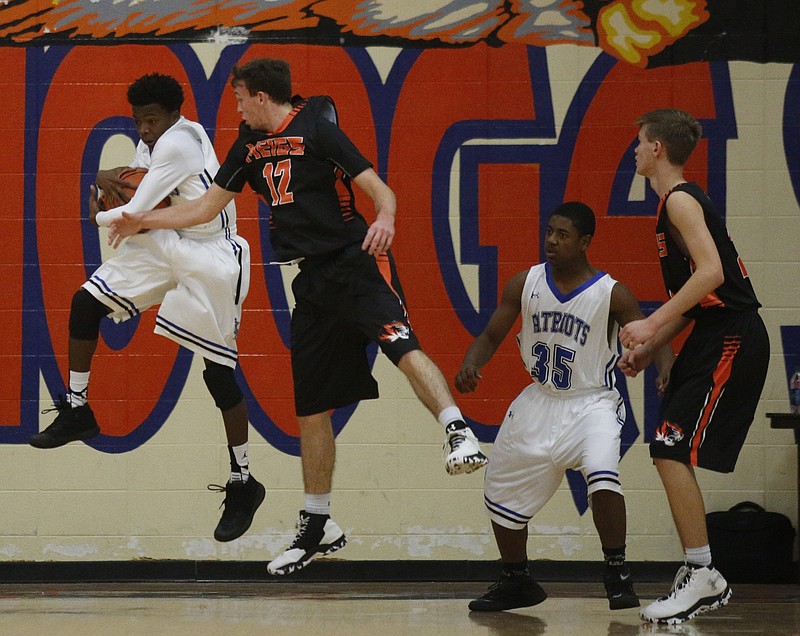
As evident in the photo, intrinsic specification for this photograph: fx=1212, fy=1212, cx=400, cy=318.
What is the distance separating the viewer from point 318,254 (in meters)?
5.20

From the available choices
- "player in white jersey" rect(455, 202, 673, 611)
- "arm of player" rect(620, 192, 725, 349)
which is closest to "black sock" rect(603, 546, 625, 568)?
"player in white jersey" rect(455, 202, 673, 611)

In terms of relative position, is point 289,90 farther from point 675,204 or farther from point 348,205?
point 675,204

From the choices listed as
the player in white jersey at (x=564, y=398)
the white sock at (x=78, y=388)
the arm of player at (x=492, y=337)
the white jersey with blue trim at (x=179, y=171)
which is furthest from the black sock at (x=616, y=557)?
the white sock at (x=78, y=388)

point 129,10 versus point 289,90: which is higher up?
point 129,10

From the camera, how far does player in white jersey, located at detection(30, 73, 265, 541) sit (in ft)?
18.1

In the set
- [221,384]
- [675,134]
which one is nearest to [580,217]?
[675,134]

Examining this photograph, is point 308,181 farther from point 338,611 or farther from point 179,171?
point 338,611

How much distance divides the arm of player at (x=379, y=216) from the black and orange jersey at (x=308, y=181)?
126mm

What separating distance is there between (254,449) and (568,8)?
323 centimetres

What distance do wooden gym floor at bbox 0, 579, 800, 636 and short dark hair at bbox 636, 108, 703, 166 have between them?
2097 mm

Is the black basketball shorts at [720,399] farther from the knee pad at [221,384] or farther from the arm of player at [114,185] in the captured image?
the arm of player at [114,185]

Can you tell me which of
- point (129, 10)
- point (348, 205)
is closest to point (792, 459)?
point (348, 205)

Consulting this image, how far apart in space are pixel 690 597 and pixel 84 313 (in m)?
3.01

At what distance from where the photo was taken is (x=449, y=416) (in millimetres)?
4840
